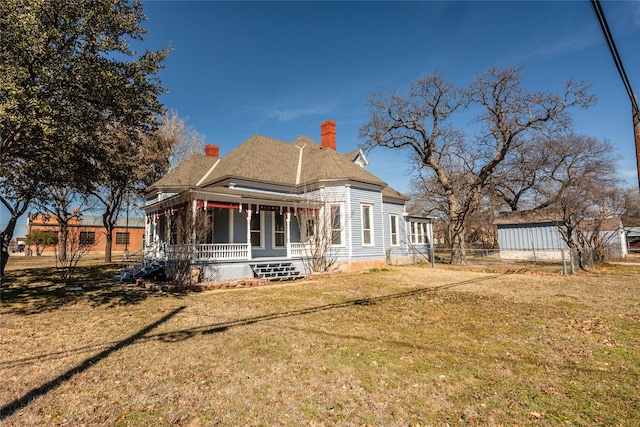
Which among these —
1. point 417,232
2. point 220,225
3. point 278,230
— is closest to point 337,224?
point 278,230

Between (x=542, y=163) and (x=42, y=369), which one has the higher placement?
(x=542, y=163)

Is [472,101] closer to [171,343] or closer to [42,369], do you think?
[171,343]

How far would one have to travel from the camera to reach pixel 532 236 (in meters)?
26.7

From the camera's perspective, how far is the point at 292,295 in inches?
418

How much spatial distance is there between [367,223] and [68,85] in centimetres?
1480

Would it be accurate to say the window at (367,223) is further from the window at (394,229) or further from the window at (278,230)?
the window at (278,230)

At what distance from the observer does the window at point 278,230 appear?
17639 millimetres

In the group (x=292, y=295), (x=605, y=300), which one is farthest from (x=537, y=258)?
(x=292, y=295)

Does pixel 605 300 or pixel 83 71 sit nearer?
pixel 83 71

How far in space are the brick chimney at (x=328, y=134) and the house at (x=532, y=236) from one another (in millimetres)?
17468

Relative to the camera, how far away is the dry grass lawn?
11.6 ft

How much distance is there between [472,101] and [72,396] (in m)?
24.2

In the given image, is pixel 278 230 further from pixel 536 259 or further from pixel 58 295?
pixel 536 259

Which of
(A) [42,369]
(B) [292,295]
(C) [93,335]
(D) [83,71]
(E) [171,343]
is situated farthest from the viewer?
(B) [292,295]
